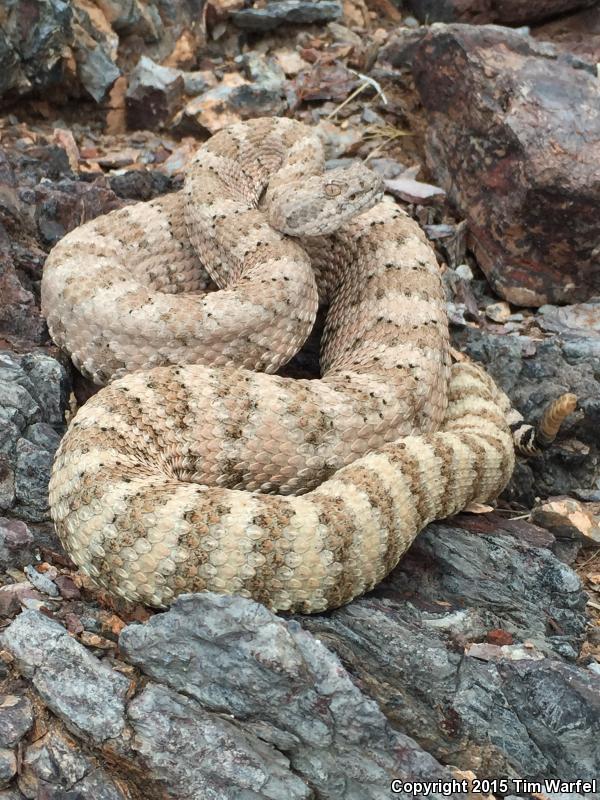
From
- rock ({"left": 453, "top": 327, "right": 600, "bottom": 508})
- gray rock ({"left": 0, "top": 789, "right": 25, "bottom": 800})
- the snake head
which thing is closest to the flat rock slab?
gray rock ({"left": 0, "top": 789, "right": 25, "bottom": 800})

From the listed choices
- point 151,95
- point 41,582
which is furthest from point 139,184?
point 41,582

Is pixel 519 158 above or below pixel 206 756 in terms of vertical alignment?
above

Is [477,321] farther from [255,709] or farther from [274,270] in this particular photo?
[255,709]

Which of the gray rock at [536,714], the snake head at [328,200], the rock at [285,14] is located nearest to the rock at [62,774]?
the gray rock at [536,714]

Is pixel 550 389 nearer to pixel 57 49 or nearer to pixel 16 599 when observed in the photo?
pixel 16 599

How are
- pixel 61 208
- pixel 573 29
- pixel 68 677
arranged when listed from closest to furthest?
pixel 68 677 → pixel 61 208 → pixel 573 29

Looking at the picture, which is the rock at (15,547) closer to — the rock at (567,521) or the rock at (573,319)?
the rock at (567,521)
